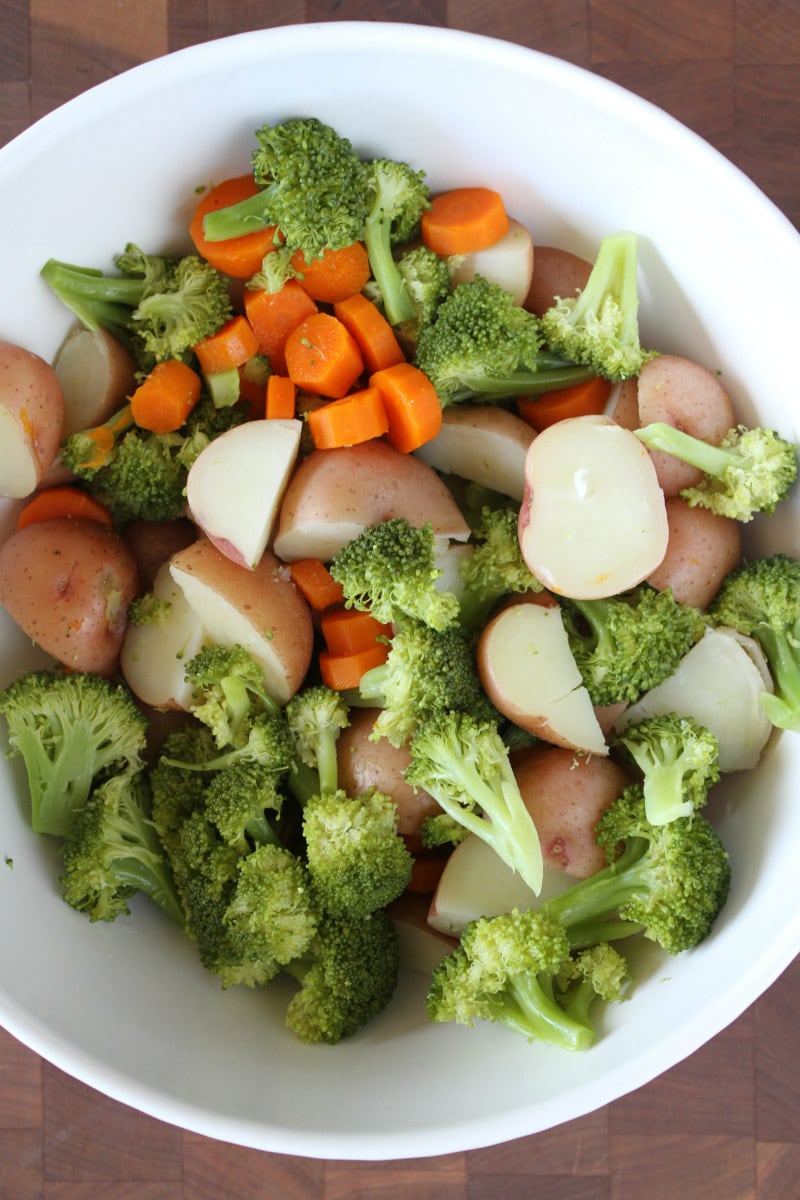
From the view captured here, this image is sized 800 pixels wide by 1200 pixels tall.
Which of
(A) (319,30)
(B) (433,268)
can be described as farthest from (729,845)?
(A) (319,30)

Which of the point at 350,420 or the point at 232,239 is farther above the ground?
the point at 232,239

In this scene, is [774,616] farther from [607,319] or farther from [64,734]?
[64,734]

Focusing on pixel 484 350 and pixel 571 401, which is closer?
pixel 484 350

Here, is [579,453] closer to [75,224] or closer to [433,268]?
[433,268]

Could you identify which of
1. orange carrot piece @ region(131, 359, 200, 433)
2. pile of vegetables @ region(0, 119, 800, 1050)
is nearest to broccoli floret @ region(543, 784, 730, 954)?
pile of vegetables @ region(0, 119, 800, 1050)

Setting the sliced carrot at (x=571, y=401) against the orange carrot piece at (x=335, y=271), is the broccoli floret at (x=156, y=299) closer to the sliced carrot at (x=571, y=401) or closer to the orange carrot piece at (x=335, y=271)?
the orange carrot piece at (x=335, y=271)

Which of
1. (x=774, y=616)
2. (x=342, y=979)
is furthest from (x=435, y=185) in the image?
(x=342, y=979)
